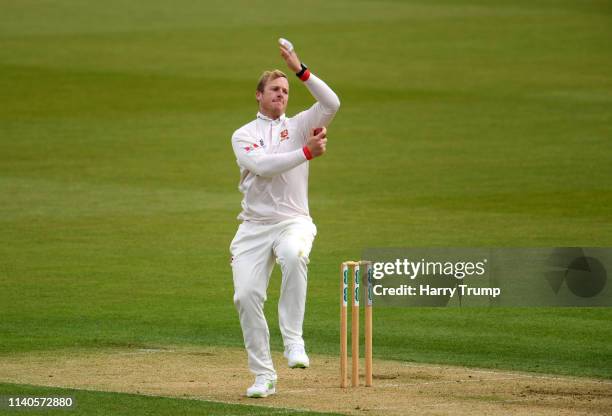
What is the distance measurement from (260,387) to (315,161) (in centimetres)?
1610

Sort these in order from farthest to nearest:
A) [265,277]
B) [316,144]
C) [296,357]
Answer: [265,277] < [296,357] < [316,144]

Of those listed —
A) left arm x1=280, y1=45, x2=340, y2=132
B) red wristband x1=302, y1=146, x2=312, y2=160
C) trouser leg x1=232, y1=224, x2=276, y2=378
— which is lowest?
trouser leg x1=232, y1=224, x2=276, y2=378

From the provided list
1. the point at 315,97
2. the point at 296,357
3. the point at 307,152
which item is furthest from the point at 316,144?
the point at 296,357

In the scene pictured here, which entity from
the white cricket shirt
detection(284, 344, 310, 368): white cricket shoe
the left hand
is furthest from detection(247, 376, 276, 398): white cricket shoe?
the left hand

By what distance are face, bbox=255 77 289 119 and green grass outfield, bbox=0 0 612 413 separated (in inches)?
122

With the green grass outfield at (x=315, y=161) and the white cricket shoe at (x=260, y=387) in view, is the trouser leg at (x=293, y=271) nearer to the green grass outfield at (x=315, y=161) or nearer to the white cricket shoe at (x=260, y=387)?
the white cricket shoe at (x=260, y=387)

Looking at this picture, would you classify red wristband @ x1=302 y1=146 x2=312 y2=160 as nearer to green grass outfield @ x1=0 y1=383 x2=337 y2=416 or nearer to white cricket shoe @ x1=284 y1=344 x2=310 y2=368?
white cricket shoe @ x1=284 y1=344 x2=310 y2=368

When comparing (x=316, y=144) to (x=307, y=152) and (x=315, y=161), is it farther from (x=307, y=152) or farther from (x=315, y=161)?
(x=315, y=161)

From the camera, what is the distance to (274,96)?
1065cm

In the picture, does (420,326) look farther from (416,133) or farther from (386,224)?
(416,133)

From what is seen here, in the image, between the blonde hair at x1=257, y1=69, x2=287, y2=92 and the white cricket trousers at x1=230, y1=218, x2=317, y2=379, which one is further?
the blonde hair at x1=257, y1=69, x2=287, y2=92

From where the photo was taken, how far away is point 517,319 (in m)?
15.0

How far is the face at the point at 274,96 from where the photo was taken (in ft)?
34.8

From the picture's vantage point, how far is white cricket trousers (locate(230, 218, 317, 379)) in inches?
412
